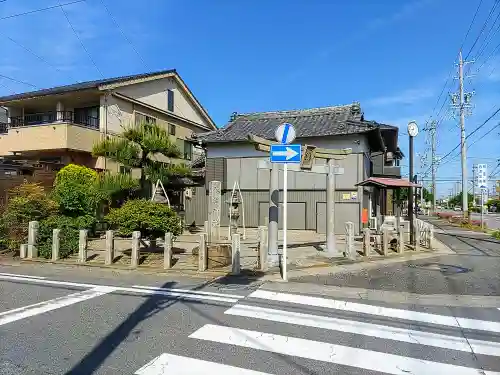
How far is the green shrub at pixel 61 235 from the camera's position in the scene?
439 inches

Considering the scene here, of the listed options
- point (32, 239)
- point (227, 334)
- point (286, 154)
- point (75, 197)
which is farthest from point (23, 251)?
point (227, 334)

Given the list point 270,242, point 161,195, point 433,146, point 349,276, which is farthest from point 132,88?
point 433,146

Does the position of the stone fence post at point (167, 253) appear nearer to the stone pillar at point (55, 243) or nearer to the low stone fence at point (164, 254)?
the low stone fence at point (164, 254)

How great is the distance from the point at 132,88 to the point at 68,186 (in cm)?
1146

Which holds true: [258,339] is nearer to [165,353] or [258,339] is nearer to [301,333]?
[301,333]

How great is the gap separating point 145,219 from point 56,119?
577 inches

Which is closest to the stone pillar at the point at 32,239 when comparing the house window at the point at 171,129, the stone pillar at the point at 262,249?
the stone pillar at the point at 262,249

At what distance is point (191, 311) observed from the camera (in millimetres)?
6066

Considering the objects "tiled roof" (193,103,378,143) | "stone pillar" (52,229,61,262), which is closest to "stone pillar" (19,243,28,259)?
"stone pillar" (52,229,61,262)

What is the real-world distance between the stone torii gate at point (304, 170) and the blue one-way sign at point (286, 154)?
69.6 inches

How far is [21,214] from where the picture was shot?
11.8m

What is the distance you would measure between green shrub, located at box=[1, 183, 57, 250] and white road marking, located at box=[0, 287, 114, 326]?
5664 millimetres

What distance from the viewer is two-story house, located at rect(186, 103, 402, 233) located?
19.3 meters

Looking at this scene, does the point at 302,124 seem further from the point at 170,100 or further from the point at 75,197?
the point at 75,197
